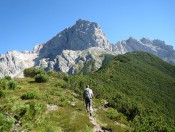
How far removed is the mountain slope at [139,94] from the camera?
4053 centimetres

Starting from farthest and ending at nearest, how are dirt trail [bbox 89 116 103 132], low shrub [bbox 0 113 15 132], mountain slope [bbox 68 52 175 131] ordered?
mountain slope [bbox 68 52 175 131] < dirt trail [bbox 89 116 103 132] < low shrub [bbox 0 113 15 132]

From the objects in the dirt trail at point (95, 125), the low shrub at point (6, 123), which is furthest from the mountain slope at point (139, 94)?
the low shrub at point (6, 123)

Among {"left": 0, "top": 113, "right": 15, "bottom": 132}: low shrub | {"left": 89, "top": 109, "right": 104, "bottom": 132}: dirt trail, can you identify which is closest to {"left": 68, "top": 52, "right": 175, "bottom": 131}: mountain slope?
{"left": 89, "top": 109, "right": 104, "bottom": 132}: dirt trail

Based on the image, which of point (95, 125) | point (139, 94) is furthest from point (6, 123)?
point (139, 94)

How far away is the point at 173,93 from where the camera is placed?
91.9 meters

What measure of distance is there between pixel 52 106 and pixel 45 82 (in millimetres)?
18394

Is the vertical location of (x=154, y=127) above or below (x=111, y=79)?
below

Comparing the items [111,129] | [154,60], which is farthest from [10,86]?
[154,60]

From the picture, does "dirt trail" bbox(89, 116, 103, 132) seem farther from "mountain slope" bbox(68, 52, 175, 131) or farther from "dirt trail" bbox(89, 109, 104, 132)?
"mountain slope" bbox(68, 52, 175, 131)

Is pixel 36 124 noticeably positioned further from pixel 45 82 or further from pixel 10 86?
pixel 45 82

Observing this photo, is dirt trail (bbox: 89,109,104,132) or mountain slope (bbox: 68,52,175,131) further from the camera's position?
mountain slope (bbox: 68,52,175,131)

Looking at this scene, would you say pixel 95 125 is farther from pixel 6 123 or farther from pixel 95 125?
pixel 6 123

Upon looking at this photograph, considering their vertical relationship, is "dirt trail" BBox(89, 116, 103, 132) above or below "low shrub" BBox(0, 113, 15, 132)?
below

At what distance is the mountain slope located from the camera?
40531 mm
